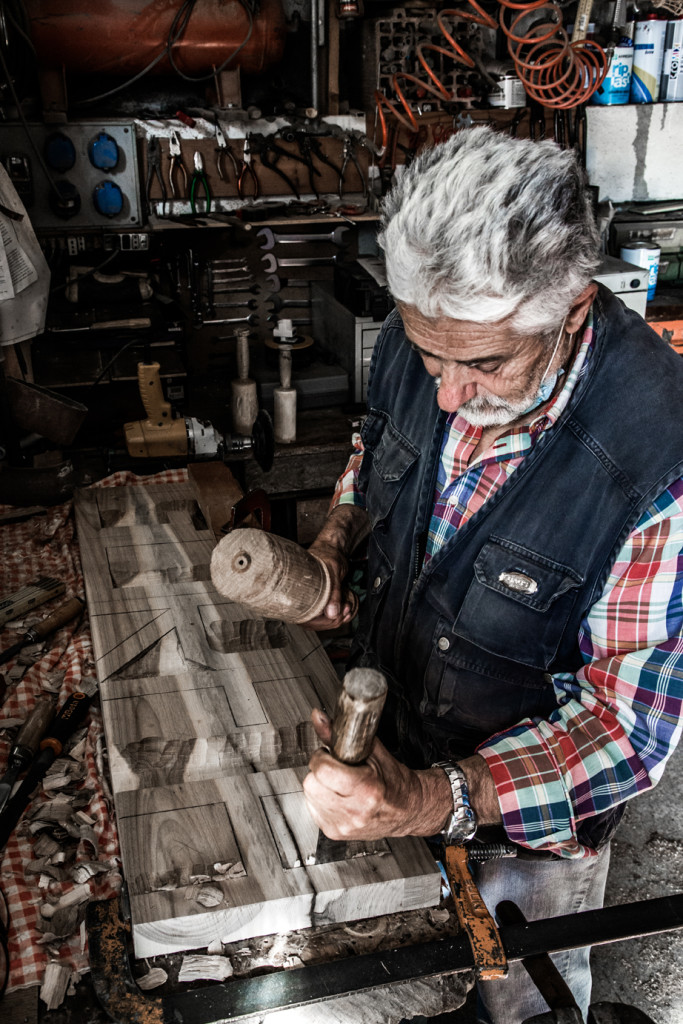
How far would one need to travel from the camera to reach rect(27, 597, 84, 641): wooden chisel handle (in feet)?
6.45

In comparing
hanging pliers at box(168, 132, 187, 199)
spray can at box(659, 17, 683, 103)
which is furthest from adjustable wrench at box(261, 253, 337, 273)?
spray can at box(659, 17, 683, 103)

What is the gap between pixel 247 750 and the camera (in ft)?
4.53

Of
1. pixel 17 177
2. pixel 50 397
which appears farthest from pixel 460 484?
pixel 17 177

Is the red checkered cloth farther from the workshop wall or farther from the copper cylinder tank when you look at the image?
the copper cylinder tank

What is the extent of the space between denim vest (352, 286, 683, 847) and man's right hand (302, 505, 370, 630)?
97 millimetres

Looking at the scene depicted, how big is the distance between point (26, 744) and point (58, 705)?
0.16 metres

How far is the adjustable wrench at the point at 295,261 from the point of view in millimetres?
4052

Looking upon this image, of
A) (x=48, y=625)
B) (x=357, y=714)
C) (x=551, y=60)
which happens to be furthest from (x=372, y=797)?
(x=551, y=60)

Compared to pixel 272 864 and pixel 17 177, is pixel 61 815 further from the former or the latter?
pixel 17 177

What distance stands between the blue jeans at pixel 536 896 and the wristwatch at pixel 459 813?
1.32ft

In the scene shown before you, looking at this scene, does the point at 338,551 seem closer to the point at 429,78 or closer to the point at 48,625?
the point at 48,625

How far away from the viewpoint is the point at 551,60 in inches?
149

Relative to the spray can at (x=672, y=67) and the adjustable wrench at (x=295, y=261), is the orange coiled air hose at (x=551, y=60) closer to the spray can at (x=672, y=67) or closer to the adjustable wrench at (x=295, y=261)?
the spray can at (x=672, y=67)

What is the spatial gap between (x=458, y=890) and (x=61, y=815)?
74cm
